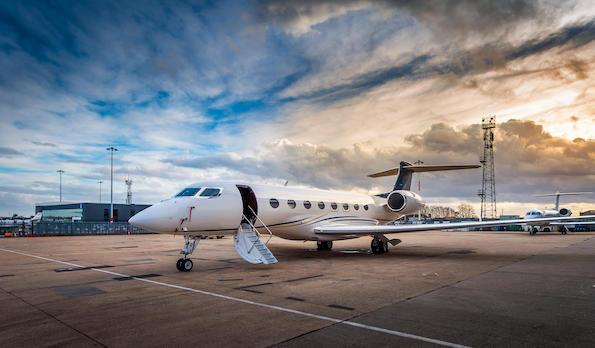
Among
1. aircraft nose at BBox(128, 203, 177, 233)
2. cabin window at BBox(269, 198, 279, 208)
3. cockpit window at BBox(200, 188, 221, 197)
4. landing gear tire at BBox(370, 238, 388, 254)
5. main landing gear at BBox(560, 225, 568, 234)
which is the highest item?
cockpit window at BBox(200, 188, 221, 197)

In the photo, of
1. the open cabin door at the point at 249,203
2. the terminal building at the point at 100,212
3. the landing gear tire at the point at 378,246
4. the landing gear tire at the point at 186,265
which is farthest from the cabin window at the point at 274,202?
the terminal building at the point at 100,212

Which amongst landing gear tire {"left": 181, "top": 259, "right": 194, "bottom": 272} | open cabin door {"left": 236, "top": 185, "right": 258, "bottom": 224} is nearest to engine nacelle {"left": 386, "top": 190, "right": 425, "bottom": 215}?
open cabin door {"left": 236, "top": 185, "right": 258, "bottom": 224}

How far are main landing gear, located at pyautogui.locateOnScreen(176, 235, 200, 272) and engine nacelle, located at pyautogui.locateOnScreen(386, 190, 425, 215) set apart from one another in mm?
11599

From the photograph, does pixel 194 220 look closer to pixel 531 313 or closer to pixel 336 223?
pixel 336 223

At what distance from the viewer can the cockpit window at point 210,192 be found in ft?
43.0

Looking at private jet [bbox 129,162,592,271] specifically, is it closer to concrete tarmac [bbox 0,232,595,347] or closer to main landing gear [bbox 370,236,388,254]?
main landing gear [bbox 370,236,388,254]

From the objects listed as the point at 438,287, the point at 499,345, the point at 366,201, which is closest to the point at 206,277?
the point at 438,287

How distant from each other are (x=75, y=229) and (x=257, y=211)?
40412mm

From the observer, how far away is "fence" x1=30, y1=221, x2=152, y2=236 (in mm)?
43469

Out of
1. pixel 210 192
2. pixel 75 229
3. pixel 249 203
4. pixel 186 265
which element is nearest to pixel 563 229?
pixel 249 203

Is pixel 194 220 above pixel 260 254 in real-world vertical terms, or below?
above

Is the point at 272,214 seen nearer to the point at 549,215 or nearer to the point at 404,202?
the point at 404,202

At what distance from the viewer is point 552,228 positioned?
152ft

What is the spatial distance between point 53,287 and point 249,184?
7.45 meters
